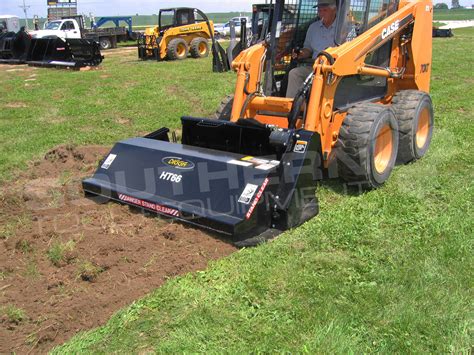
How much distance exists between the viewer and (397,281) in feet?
11.3

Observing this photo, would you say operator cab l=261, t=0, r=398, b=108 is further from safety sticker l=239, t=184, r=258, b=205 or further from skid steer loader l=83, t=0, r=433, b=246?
safety sticker l=239, t=184, r=258, b=205

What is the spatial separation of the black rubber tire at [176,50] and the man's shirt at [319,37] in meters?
14.6

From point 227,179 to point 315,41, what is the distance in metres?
2.16

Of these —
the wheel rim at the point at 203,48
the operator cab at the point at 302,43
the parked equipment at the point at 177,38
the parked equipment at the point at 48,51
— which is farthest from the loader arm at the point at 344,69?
the wheel rim at the point at 203,48

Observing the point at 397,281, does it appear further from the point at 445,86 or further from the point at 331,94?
the point at 445,86

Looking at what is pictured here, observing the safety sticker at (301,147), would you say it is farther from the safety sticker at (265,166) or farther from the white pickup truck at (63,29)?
the white pickup truck at (63,29)

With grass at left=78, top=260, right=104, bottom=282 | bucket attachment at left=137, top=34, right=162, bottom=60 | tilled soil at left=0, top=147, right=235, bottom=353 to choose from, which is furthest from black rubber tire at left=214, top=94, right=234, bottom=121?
bucket attachment at left=137, top=34, right=162, bottom=60

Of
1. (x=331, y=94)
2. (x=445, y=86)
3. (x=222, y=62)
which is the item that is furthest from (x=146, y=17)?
(x=331, y=94)

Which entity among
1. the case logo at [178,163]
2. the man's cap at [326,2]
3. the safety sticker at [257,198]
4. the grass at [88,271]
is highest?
the man's cap at [326,2]

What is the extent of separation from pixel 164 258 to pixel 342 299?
1.34 metres

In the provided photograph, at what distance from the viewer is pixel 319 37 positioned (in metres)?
5.49

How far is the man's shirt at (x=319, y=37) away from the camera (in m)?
5.36

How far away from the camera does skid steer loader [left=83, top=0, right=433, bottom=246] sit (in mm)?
4203

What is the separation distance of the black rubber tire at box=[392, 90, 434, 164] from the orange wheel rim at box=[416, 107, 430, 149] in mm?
142
